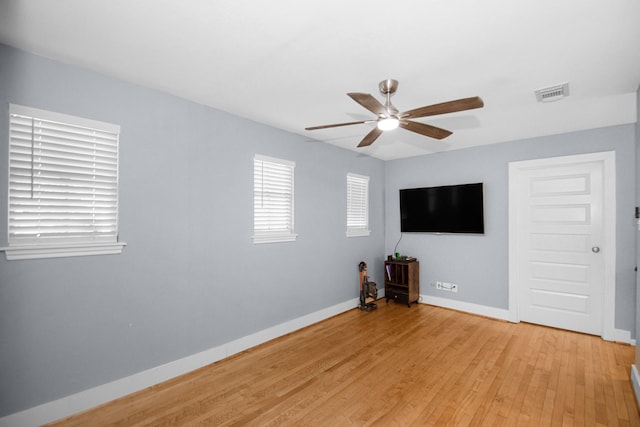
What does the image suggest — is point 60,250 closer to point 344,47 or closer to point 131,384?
point 131,384

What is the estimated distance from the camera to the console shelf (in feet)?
16.0

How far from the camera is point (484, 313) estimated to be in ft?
14.6

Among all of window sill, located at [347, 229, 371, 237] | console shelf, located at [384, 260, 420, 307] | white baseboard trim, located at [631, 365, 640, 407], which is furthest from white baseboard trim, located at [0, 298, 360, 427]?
white baseboard trim, located at [631, 365, 640, 407]

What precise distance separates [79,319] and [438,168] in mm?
4971

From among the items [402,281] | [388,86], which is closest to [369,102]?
[388,86]

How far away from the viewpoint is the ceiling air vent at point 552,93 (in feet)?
8.37

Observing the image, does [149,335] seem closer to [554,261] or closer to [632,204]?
[554,261]

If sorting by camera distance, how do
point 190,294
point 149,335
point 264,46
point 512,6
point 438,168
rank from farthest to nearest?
point 438,168 → point 190,294 → point 149,335 → point 264,46 → point 512,6

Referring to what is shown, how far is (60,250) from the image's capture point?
213 centimetres

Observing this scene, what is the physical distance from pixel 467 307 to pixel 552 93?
128 inches

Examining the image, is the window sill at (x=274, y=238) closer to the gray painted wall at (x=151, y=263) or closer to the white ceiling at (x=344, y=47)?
the gray painted wall at (x=151, y=263)

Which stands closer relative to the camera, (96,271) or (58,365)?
(58,365)

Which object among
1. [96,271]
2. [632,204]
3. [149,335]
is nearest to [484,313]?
[632,204]

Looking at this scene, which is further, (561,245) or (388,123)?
(561,245)
